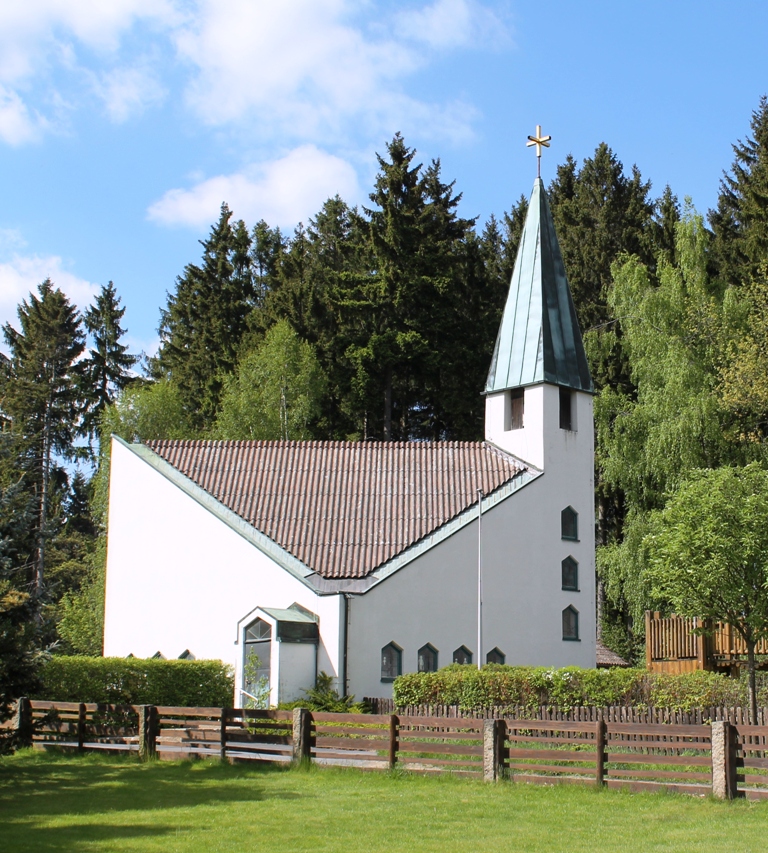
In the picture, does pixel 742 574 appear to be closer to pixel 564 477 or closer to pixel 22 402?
pixel 564 477

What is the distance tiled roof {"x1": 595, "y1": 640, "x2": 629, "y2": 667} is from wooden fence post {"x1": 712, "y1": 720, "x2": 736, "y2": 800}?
2249 cm

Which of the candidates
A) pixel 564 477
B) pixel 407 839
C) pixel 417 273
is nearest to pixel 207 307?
pixel 417 273

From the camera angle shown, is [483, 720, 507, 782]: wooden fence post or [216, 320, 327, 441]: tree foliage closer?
[483, 720, 507, 782]: wooden fence post

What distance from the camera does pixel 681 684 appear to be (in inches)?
825

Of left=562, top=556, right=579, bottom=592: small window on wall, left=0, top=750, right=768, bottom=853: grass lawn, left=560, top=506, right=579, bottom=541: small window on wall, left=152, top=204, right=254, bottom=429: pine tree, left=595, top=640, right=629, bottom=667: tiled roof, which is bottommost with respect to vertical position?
left=0, top=750, right=768, bottom=853: grass lawn

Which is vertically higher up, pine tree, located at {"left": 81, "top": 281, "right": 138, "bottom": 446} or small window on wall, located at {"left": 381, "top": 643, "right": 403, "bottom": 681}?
pine tree, located at {"left": 81, "top": 281, "right": 138, "bottom": 446}

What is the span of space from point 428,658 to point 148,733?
10.1m

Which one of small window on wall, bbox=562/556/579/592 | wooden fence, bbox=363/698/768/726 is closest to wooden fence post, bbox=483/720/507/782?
wooden fence, bbox=363/698/768/726

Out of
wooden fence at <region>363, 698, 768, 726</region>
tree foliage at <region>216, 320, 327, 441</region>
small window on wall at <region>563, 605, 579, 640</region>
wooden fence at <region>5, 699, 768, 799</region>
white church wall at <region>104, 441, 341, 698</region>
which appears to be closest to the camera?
wooden fence at <region>5, 699, 768, 799</region>

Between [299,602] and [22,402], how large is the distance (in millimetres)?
27114

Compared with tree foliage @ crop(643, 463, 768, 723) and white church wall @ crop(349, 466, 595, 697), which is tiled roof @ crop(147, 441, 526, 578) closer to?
white church wall @ crop(349, 466, 595, 697)

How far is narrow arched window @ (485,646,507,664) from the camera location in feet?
93.1

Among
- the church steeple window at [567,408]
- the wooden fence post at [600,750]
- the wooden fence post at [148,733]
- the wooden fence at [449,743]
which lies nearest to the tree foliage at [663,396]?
the church steeple window at [567,408]

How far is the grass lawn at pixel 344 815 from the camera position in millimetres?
11555
